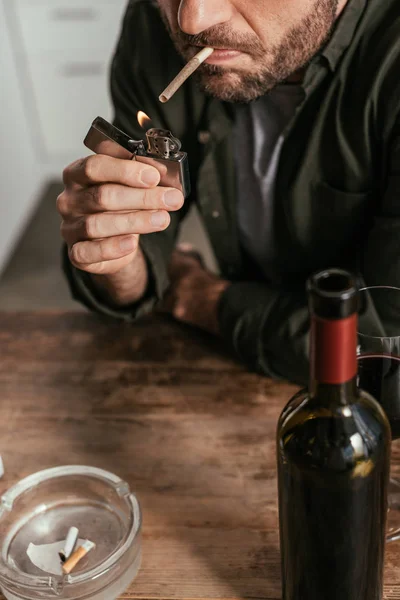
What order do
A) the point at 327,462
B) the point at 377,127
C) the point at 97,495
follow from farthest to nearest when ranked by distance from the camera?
the point at 377,127
the point at 97,495
the point at 327,462

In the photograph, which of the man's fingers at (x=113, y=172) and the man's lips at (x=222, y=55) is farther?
the man's lips at (x=222, y=55)

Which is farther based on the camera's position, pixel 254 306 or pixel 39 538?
pixel 254 306

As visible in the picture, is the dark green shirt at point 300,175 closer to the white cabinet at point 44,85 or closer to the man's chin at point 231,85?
the man's chin at point 231,85

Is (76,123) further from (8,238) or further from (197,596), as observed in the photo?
(197,596)

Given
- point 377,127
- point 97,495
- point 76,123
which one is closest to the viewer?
point 97,495

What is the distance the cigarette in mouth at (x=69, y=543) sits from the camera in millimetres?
833

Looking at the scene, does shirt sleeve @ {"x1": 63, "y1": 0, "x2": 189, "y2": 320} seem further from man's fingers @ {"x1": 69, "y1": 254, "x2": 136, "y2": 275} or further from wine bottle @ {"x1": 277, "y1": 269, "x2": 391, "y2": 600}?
wine bottle @ {"x1": 277, "y1": 269, "x2": 391, "y2": 600}

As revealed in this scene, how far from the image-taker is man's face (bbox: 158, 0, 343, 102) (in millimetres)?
1071

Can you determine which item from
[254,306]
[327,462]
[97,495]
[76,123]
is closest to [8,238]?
[76,123]

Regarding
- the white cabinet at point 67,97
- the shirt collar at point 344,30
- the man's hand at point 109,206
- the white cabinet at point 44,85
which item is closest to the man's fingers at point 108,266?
the man's hand at point 109,206

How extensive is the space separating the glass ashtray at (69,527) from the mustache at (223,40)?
2.23ft

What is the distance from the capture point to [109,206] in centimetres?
94

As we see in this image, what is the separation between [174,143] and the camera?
2.84 ft

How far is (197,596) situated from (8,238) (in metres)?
2.78
